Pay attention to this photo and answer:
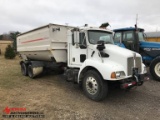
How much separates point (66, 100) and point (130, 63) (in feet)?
7.82

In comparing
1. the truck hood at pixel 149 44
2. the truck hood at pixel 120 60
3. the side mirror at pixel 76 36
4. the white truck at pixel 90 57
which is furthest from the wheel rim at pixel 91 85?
the truck hood at pixel 149 44

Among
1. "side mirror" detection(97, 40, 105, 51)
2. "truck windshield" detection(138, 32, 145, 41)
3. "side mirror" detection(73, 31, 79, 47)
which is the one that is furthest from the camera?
"truck windshield" detection(138, 32, 145, 41)

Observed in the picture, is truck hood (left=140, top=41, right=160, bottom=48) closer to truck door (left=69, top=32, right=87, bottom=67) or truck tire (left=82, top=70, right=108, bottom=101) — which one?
truck door (left=69, top=32, right=87, bottom=67)

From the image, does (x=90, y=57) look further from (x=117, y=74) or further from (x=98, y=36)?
(x=117, y=74)

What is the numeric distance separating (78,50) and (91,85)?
1519mm

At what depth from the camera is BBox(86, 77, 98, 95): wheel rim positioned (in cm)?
508

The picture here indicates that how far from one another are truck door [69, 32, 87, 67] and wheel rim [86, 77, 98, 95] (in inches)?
37.7

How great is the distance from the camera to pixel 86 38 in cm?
563

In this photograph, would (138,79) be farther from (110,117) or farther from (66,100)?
(66,100)

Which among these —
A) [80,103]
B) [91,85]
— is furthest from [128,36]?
[80,103]

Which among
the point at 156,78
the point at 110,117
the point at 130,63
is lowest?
the point at 110,117

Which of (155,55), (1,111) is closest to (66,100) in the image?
(1,111)

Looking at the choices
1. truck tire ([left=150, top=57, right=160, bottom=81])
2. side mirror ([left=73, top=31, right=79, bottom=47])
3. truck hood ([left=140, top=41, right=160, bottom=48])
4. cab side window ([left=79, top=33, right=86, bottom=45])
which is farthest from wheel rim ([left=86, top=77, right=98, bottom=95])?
truck hood ([left=140, top=41, right=160, bottom=48])

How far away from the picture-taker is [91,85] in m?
5.21
